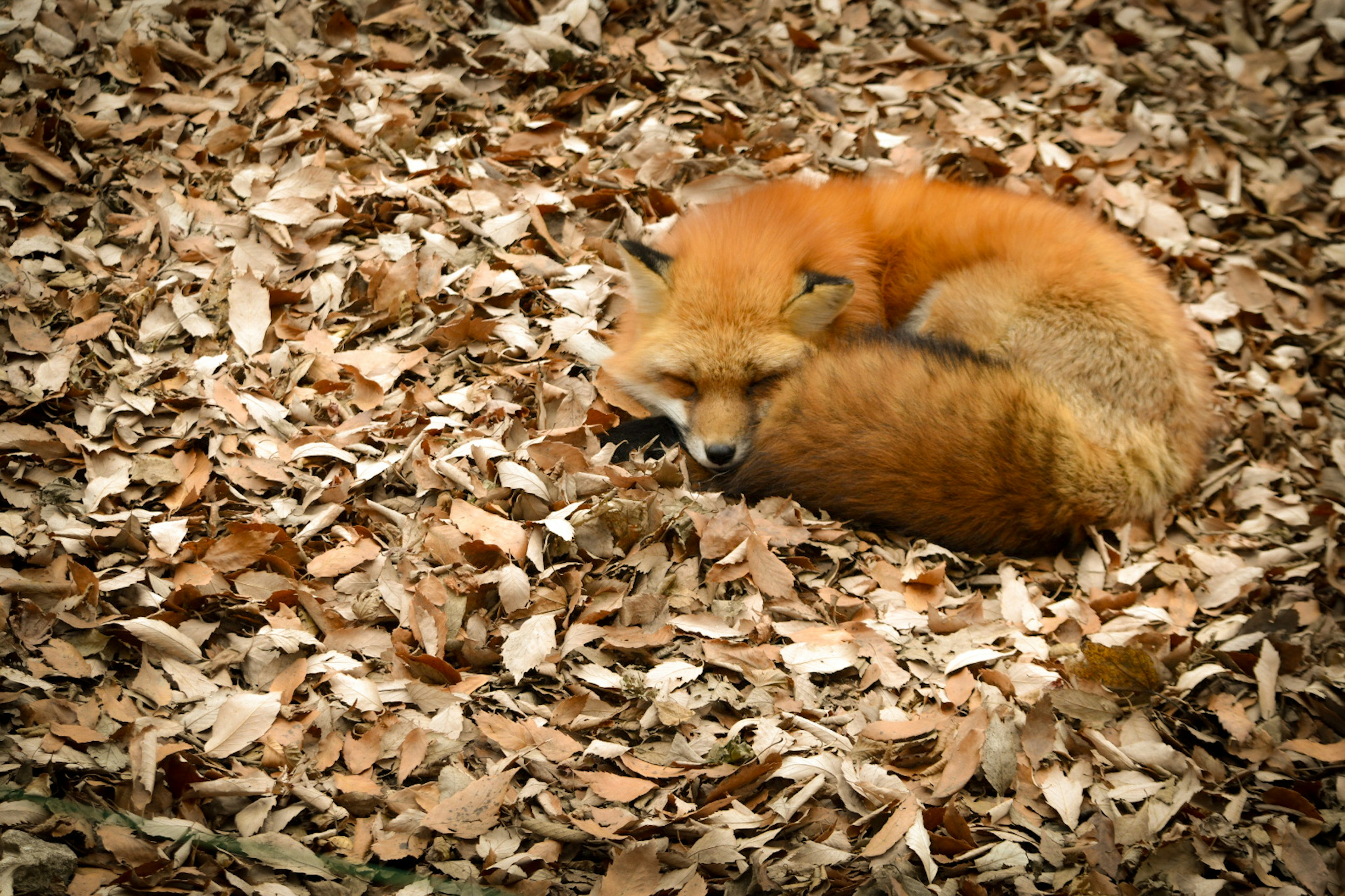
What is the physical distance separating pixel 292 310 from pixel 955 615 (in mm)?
2639

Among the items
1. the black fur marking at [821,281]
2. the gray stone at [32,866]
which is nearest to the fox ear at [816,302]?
the black fur marking at [821,281]

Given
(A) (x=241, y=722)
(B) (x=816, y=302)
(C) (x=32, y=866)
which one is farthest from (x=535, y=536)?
(C) (x=32, y=866)

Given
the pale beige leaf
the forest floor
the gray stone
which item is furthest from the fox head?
the gray stone

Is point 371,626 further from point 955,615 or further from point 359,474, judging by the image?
point 955,615

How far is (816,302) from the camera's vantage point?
2.88 m

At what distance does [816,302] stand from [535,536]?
1.22 meters

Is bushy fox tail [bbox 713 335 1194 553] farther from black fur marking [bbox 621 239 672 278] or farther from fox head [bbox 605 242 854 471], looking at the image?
black fur marking [bbox 621 239 672 278]

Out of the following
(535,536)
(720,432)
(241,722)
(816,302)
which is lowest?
(241,722)

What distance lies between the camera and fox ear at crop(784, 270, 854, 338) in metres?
2.83

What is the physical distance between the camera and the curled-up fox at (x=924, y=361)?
106 inches

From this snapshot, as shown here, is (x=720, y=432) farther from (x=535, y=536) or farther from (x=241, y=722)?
(x=241, y=722)

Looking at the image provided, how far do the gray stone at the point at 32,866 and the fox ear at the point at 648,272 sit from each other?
220cm

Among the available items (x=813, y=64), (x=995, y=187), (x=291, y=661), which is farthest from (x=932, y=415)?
(x=813, y=64)

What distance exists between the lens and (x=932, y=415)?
8.86 feet
